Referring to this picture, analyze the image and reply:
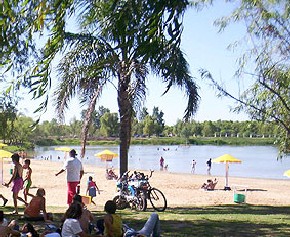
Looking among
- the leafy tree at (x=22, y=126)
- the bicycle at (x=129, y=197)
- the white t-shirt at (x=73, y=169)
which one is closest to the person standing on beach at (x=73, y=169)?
the white t-shirt at (x=73, y=169)

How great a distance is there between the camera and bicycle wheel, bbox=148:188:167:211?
10.8m

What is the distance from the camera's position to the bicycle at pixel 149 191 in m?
10.8

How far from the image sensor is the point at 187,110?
12719 millimetres

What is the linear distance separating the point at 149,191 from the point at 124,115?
2183 millimetres

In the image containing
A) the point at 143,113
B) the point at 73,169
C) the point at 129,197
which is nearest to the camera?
the point at 73,169

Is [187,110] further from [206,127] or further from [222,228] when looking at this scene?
[206,127]

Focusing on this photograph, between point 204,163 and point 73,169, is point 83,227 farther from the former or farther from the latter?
point 204,163

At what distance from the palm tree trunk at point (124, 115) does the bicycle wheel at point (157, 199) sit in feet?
5.64

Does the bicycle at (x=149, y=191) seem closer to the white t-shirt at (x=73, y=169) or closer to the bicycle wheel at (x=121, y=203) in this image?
the bicycle wheel at (x=121, y=203)

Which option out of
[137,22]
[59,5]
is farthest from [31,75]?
[137,22]

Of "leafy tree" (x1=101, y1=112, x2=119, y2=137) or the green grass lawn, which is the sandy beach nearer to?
the green grass lawn

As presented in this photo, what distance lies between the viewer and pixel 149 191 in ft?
35.5

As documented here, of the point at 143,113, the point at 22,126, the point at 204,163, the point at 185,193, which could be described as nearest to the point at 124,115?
the point at 143,113

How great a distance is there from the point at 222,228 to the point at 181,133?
101 meters
